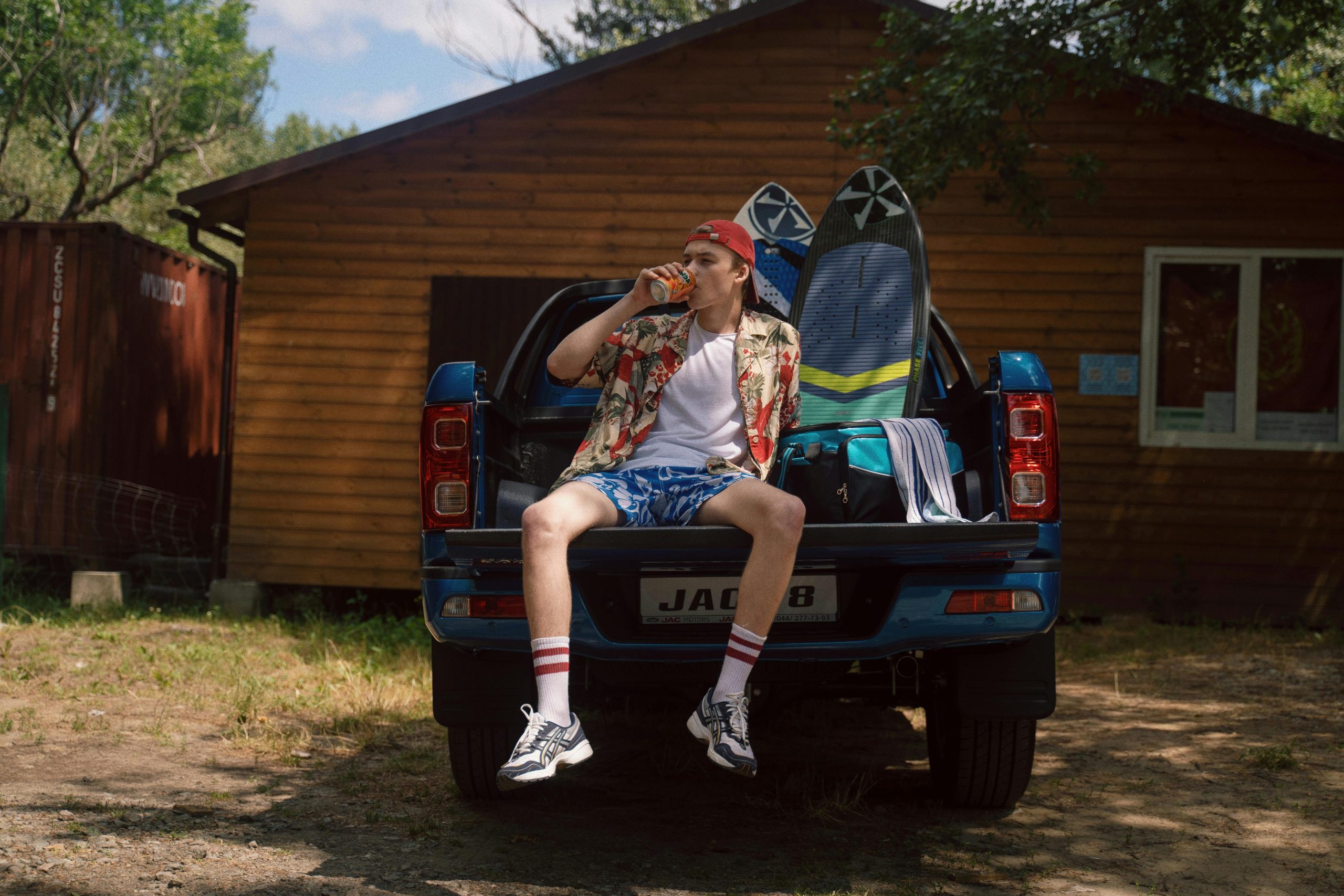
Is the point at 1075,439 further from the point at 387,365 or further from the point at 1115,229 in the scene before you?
the point at 387,365

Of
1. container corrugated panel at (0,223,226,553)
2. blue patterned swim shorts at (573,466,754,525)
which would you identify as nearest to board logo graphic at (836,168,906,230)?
blue patterned swim shorts at (573,466,754,525)

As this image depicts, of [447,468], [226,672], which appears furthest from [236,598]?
[447,468]

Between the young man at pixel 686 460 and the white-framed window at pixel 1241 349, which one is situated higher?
the white-framed window at pixel 1241 349

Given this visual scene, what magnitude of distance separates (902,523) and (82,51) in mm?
24263

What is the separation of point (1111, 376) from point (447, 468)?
666cm

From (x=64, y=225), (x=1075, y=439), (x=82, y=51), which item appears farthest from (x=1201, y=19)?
(x=82, y=51)

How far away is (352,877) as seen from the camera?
2.95 m

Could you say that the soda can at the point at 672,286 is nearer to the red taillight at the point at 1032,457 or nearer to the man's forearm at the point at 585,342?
the man's forearm at the point at 585,342

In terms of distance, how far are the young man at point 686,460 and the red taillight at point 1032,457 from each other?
700 millimetres

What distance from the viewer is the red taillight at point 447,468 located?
10.9ft

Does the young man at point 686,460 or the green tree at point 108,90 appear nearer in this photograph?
the young man at point 686,460

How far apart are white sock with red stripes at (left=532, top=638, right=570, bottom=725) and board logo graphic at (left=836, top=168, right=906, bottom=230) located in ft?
8.34

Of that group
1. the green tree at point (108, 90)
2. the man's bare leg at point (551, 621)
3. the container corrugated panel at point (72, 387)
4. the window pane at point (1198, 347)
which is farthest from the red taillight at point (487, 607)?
the green tree at point (108, 90)

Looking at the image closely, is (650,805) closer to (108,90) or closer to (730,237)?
(730,237)
